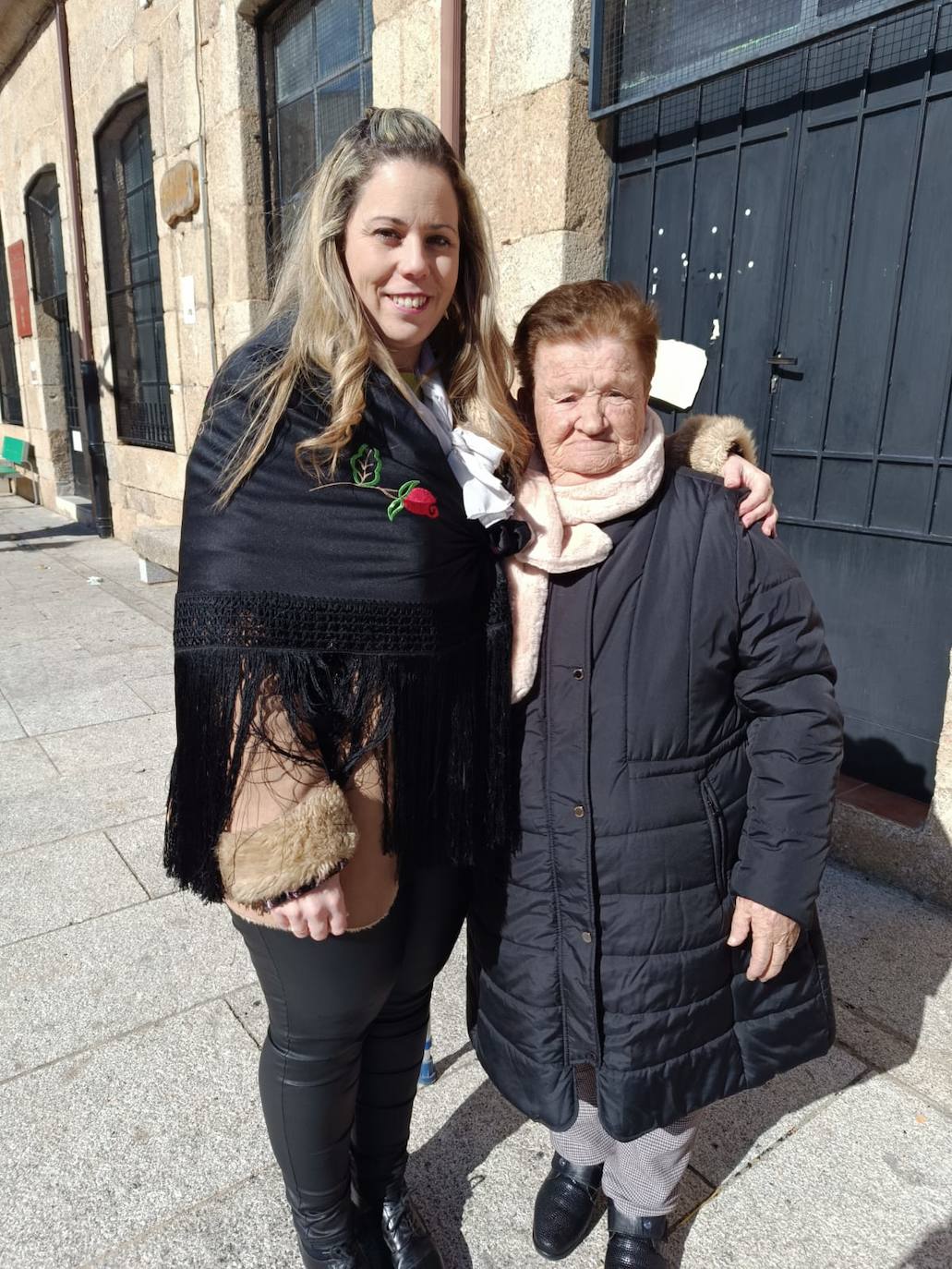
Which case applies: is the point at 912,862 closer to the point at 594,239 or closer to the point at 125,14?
the point at 594,239

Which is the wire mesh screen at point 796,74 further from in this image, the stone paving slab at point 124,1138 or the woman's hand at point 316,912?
the stone paving slab at point 124,1138

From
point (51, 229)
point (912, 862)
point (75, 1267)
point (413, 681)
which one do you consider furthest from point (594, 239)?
point (51, 229)

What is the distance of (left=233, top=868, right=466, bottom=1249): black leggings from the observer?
55.9 inches

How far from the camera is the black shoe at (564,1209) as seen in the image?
5.74 feet

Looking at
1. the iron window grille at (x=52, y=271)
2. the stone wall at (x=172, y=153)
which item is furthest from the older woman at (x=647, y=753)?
the iron window grille at (x=52, y=271)

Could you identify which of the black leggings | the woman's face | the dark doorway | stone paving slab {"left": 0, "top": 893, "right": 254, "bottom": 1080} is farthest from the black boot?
the dark doorway

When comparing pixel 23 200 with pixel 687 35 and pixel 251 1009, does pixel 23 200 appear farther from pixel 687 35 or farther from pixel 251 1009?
pixel 251 1009

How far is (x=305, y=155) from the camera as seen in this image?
5.91 m

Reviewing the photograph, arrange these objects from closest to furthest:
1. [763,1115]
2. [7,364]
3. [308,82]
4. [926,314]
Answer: [763,1115] < [926,314] < [308,82] < [7,364]

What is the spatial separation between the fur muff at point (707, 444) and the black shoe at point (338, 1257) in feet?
5.27

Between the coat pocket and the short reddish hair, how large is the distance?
2.43 feet

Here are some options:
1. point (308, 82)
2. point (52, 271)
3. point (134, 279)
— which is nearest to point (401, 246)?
point (308, 82)

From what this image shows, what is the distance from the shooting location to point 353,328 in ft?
4.45

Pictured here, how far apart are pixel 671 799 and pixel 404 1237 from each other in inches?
41.4
